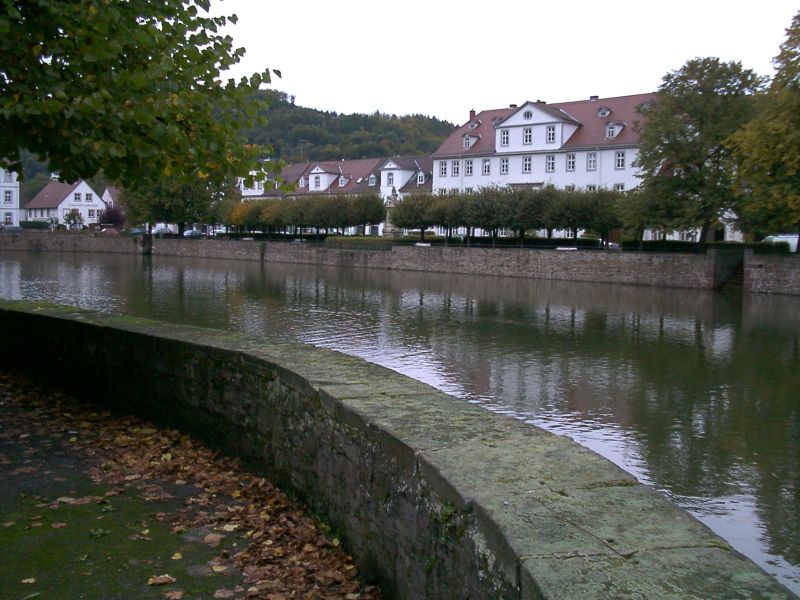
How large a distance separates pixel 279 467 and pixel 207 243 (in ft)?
234

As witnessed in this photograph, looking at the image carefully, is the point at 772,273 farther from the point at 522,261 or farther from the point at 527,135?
the point at 527,135

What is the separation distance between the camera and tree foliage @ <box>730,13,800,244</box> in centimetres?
3325

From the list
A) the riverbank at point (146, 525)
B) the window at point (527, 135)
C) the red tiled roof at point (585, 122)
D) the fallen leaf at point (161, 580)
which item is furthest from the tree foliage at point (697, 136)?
the fallen leaf at point (161, 580)

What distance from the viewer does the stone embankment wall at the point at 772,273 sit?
38156 millimetres

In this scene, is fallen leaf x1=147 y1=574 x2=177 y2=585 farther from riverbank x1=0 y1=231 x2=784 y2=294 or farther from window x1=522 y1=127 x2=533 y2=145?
window x1=522 y1=127 x2=533 y2=145

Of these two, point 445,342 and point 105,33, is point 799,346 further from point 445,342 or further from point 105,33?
point 105,33

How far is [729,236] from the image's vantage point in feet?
205

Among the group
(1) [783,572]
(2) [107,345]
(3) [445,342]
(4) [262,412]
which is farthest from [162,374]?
(3) [445,342]

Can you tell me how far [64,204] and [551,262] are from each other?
314 feet

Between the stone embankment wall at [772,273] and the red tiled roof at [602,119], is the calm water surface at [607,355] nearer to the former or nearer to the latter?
the stone embankment wall at [772,273]

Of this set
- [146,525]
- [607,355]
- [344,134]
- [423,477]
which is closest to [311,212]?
[607,355]

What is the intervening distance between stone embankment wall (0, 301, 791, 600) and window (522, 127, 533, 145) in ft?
217

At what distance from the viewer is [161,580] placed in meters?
5.00

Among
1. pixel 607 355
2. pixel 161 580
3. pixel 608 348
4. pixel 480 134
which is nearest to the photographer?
pixel 161 580
